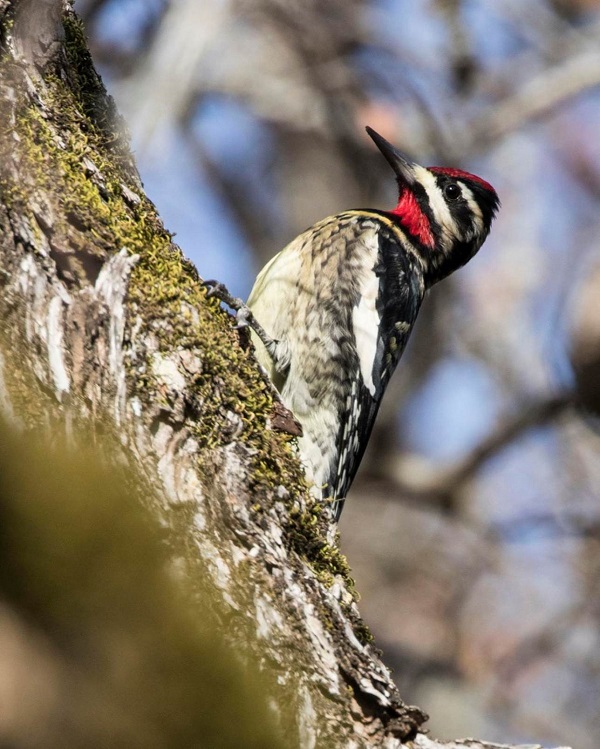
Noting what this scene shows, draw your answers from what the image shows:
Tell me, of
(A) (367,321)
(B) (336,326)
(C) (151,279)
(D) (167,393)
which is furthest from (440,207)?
(D) (167,393)

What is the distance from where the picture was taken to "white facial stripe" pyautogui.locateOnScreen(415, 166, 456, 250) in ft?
14.5

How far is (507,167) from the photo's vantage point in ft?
23.5

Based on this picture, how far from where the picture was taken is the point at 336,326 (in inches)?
137

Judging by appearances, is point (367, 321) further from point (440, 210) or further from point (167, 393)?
point (167, 393)

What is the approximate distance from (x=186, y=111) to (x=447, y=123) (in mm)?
2006

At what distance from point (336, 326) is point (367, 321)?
0.23 m

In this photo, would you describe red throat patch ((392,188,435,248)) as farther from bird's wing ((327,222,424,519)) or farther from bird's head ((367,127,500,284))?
bird's wing ((327,222,424,519))

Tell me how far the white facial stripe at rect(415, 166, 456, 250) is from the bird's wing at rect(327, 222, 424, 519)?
0.45 m

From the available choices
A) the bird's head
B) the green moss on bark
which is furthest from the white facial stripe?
the green moss on bark

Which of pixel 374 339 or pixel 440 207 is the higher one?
pixel 440 207

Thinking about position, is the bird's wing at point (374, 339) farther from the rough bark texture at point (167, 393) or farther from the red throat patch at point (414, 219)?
the rough bark texture at point (167, 393)

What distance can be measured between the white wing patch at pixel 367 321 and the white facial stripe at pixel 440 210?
79 cm

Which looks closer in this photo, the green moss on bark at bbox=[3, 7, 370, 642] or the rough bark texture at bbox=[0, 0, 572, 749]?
the rough bark texture at bbox=[0, 0, 572, 749]

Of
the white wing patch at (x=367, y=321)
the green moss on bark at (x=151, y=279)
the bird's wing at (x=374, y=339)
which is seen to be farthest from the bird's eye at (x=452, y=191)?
the green moss on bark at (x=151, y=279)
